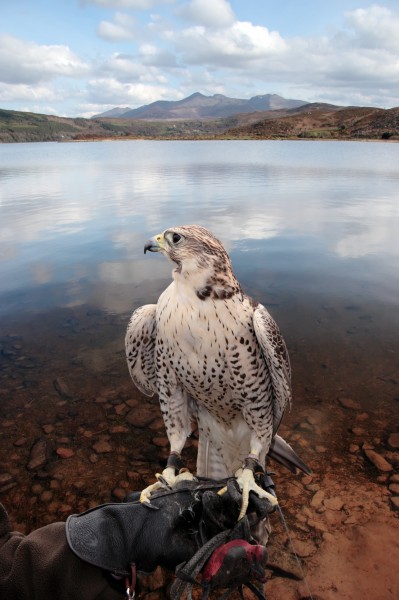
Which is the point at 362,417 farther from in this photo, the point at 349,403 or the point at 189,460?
the point at 189,460

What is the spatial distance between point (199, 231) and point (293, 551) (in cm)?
226

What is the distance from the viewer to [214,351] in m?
2.61

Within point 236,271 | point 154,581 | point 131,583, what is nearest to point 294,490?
point 154,581

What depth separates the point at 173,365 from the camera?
280cm

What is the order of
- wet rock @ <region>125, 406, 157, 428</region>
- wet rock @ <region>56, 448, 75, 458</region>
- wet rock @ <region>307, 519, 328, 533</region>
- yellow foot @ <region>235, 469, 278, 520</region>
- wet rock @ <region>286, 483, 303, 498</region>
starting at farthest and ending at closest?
1. wet rock @ <region>125, 406, 157, 428</region>
2. wet rock @ <region>56, 448, 75, 458</region>
3. wet rock @ <region>286, 483, 303, 498</region>
4. wet rock @ <region>307, 519, 328, 533</region>
5. yellow foot @ <region>235, 469, 278, 520</region>

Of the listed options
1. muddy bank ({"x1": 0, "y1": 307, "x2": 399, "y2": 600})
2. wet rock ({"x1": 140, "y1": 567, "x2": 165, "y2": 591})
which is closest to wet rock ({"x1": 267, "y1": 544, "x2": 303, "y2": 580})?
muddy bank ({"x1": 0, "y1": 307, "x2": 399, "y2": 600})

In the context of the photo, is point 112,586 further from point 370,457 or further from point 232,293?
point 370,457

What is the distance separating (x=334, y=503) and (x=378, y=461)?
27.1 inches

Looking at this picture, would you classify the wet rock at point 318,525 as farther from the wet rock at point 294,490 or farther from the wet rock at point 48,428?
the wet rock at point 48,428

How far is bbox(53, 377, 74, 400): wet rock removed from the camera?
4.67 meters

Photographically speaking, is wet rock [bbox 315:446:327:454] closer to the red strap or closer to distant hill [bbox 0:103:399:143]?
the red strap

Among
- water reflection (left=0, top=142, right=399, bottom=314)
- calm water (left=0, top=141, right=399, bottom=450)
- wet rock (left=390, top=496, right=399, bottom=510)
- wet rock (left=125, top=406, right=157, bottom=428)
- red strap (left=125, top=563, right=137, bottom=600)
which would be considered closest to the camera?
red strap (left=125, top=563, right=137, bottom=600)

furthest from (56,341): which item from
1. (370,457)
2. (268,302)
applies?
(370,457)

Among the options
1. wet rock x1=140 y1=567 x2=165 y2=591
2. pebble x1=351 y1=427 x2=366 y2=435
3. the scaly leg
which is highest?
the scaly leg
